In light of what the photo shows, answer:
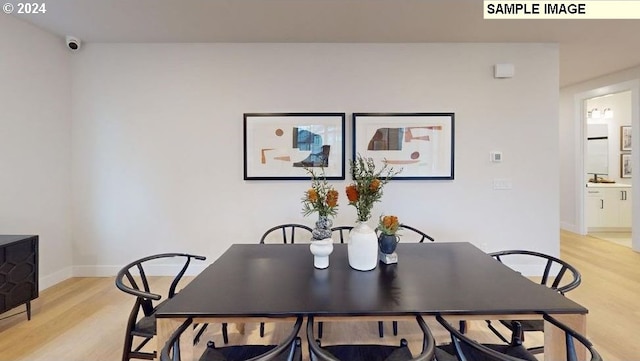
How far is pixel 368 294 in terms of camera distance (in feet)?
4.87

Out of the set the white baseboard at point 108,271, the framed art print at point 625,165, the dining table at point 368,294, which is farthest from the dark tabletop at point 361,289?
the framed art print at point 625,165

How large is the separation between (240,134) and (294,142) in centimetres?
62

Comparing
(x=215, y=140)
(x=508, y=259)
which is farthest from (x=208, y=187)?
(x=508, y=259)

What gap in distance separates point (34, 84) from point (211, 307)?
3.45 m

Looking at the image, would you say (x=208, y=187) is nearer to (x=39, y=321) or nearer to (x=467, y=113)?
(x=39, y=321)

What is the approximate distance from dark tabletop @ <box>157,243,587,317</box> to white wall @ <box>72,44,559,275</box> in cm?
172

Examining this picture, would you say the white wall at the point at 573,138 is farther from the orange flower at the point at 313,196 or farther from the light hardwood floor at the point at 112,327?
the orange flower at the point at 313,196

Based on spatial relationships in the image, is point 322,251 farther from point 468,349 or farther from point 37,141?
point 37,141

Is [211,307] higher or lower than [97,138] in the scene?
lower

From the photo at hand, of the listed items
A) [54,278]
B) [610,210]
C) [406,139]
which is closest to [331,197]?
[406,139]

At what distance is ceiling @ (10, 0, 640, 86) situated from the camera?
285 cm

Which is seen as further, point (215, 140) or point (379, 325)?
point (215, 140)

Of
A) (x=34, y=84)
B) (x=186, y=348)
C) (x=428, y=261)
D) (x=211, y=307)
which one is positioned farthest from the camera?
(x=34, y=84)

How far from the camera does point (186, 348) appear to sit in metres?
1.47
